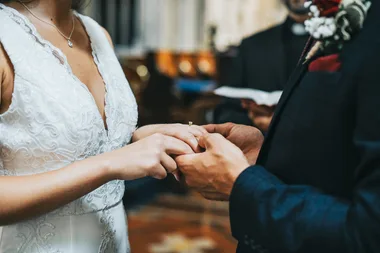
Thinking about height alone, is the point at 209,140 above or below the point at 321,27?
below

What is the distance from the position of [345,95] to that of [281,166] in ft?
0.68

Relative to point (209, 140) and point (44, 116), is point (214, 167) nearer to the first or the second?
point (209, 140)

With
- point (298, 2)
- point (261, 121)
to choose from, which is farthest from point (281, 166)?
point (298, 2)

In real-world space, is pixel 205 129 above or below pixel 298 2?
below

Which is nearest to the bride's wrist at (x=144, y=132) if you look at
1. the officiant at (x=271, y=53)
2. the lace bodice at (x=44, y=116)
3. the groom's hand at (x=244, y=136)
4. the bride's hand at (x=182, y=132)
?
the bride's hand at (x=182, y=132)

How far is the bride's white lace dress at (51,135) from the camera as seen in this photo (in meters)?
1.18

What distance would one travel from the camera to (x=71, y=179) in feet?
3.67

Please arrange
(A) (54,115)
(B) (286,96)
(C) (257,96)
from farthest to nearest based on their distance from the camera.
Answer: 1. (C) (257,96)
2. (A) (54,115)
3. (B) (286,96)

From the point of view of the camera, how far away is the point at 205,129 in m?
1.25

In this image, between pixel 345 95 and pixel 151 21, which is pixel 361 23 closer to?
pixel 345 95

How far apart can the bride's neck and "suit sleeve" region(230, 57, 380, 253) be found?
776 mm

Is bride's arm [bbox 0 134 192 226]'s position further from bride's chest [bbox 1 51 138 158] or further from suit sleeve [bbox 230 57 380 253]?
suit sleeve [bbox 230 57 380 253]

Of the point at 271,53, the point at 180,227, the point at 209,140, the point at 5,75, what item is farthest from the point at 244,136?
the point at 180,227

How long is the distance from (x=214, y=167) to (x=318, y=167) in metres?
0.23
